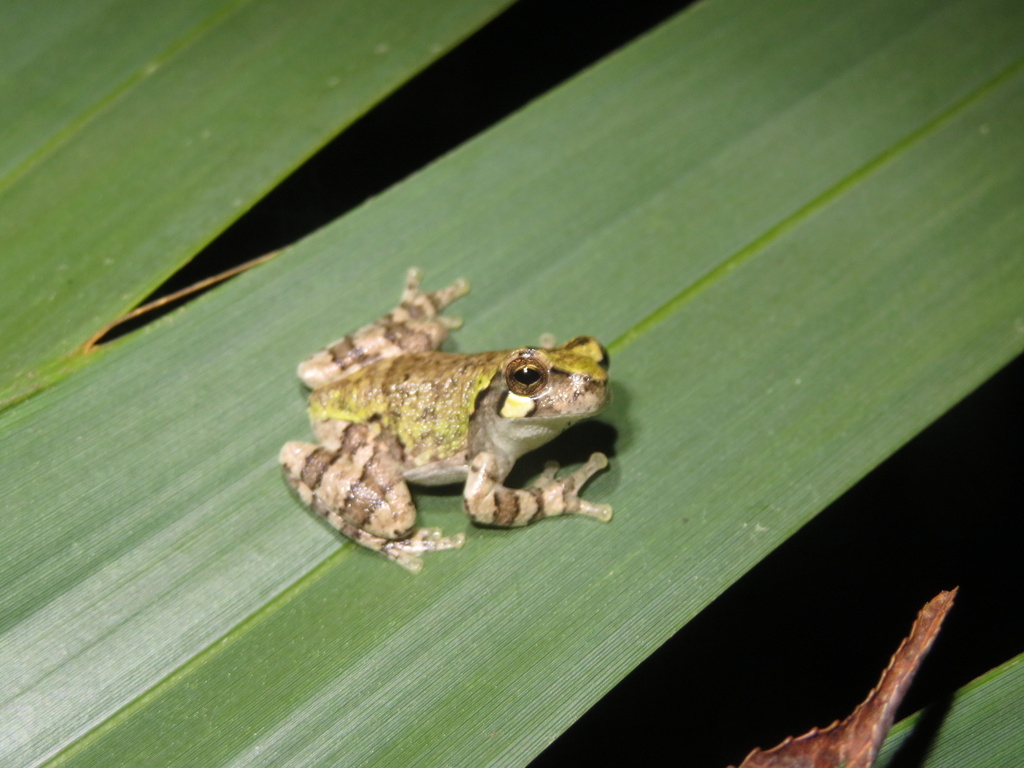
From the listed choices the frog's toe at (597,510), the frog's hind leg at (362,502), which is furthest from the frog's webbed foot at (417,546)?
the frog's toe at (597,510)

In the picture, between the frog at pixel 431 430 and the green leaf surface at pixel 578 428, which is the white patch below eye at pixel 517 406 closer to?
the frog at pixel 431 430

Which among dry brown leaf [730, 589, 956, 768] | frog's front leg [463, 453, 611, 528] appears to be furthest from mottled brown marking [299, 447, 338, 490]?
dry brown leaf [730, 589, 956, 768]

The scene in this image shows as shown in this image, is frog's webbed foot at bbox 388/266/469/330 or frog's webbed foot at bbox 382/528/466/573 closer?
frog's webbed foot at bbox 382/528/466/573

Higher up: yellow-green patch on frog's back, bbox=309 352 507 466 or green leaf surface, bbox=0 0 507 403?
green leaf surface, bbox=0 0 507 403

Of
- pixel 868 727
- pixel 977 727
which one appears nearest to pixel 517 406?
pixel 868 727

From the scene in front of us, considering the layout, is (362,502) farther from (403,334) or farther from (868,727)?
(868,727)

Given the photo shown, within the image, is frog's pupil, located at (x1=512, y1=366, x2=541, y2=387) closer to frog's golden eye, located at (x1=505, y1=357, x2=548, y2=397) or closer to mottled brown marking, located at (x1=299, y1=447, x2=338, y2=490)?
frog's golden eye, located at (x1=505, y1=357, x2=548, y2=397)
